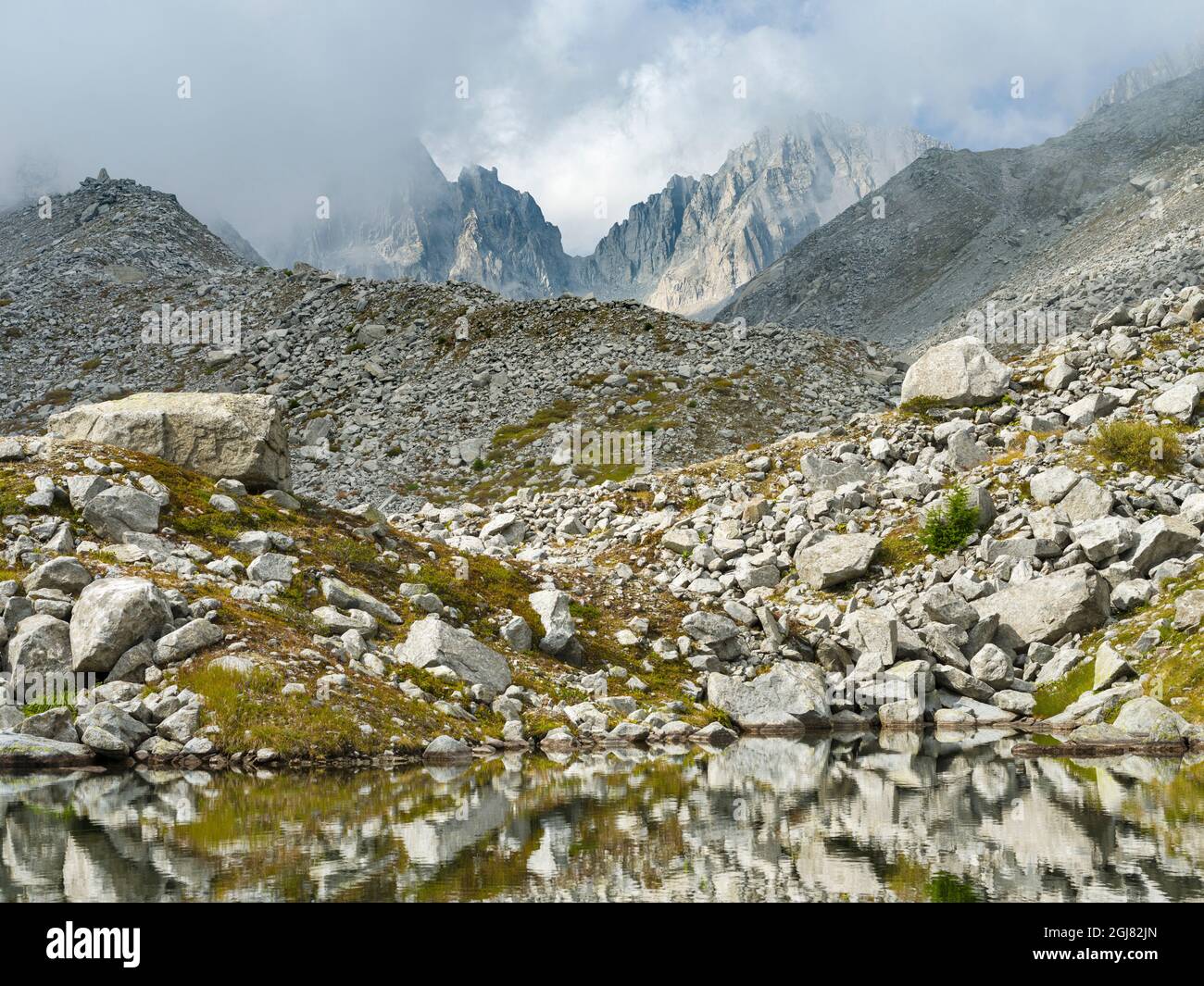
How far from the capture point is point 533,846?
13062mm

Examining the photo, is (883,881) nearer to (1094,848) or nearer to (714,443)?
(1094,848)

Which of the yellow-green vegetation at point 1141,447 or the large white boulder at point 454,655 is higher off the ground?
the yellow-green vegetation at point 1141,447

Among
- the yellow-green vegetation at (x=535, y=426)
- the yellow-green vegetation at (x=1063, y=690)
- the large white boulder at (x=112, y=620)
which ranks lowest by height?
the yellow-green vegetation at (x=1063, y=690)

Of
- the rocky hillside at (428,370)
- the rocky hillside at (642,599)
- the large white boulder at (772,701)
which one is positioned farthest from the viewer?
the rocky hillside at (428,370)

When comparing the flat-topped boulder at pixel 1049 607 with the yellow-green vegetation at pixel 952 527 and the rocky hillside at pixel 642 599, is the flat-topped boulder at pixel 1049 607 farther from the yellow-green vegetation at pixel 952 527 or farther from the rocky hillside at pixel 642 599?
the yellow-green vegetation at pixel 952 527

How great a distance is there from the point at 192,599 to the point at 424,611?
6836 millimetres

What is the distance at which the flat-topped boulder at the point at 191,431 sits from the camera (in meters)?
32.2

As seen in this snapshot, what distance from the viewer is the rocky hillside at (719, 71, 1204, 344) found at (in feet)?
401

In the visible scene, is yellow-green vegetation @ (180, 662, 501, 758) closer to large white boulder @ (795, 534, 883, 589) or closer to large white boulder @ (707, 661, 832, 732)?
large white boulder @ (707, 661, 832, 732)

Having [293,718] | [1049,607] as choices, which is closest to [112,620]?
[293,718]

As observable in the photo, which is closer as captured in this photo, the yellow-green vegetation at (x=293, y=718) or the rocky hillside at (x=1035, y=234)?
the yellow-green vegetation at (x=293, y=718)

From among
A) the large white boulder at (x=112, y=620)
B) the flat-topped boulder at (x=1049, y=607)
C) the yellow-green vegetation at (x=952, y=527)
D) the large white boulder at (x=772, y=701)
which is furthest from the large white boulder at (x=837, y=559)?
the large white boulder at (x=112, y=620)

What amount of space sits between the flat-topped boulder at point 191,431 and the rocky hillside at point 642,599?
0.09 m
